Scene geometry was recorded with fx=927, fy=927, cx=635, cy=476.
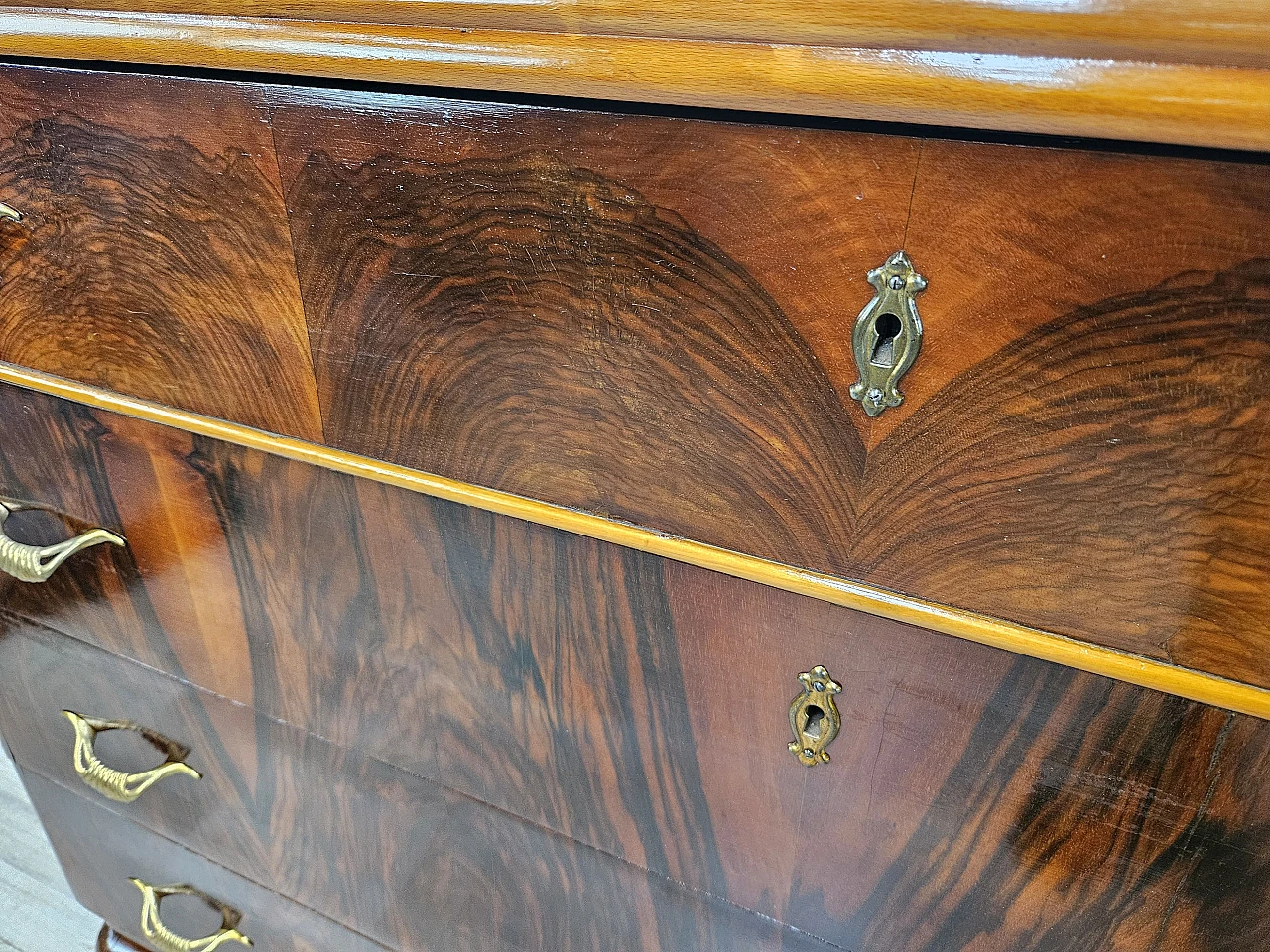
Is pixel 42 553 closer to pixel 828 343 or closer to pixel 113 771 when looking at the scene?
pixel 113 771

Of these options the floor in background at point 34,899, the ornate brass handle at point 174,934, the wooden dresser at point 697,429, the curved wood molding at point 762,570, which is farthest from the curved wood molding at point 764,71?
the floor in background at point 34,899

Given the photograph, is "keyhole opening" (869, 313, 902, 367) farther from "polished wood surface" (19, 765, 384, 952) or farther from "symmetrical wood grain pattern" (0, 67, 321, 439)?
"polished wood surface" (19, 765, 384, 952)

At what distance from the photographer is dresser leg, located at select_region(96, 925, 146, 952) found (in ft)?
2.57

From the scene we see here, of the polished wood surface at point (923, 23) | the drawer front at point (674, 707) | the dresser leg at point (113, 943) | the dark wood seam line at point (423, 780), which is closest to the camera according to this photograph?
the polished wood surface at point (923, 23)

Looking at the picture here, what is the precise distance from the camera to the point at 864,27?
243 mm

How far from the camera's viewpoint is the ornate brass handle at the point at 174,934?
0.65 m

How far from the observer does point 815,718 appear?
0.37 m

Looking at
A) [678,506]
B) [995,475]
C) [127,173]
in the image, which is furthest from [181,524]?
[995,475]

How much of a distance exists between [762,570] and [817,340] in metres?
0.09

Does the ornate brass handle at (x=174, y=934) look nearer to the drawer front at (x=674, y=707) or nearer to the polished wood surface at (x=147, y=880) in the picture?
the polished wood surface at (x=147, y=880)

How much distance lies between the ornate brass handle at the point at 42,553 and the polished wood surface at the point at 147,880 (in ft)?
0.77

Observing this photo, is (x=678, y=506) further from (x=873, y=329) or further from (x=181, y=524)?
(x=181, y=524)

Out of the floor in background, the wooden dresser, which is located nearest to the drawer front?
the wooden dresser

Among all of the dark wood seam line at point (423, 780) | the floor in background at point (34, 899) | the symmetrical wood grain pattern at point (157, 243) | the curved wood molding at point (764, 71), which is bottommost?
the floor in background at point (34, 899)
